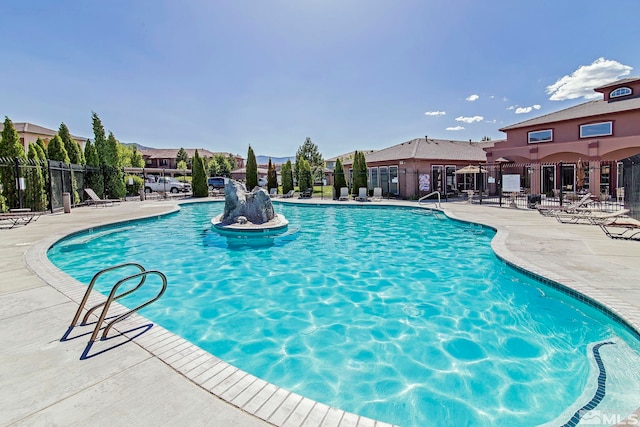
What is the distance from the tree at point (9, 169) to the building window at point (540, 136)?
29.7 m

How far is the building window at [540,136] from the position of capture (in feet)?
73.1

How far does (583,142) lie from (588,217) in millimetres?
12731

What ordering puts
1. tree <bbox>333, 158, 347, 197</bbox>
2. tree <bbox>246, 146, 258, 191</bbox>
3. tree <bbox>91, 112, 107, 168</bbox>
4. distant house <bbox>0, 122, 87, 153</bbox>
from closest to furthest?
tree <bbox>91, 112, 107, 168</bbox> < tree <bbox>333, 158, 347, 197</bbox> < tree <bbox>246, 146, 258, 191</bbox> < distant house <bbox>0, 122, 87, 153</bbox>

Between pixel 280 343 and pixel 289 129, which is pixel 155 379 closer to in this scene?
pixel 280 343

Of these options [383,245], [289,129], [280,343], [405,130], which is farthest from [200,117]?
[280,343]

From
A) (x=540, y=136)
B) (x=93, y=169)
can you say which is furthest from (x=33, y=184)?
(x=540, y=136)

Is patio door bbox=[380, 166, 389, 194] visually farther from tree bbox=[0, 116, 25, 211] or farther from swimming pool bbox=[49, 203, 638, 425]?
tree bbox=[0, 116, 25, 211]

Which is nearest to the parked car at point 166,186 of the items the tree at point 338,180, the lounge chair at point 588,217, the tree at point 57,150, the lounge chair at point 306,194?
the lounge chair at point 306,194

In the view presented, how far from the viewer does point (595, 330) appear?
13.9ft

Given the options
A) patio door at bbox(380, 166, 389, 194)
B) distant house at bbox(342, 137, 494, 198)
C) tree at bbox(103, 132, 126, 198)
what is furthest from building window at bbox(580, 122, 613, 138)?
tree at bbox(103, 132, 126, 198)

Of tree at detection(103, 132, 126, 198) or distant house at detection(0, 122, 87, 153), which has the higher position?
distant house at detection(0, 122, 87, 153)

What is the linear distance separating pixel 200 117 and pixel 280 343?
31.3 m

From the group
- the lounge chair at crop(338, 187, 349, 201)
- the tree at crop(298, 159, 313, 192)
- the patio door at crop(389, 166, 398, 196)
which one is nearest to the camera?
the lounge chair at crop(338, 187, 349, 201)

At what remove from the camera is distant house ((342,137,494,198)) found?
2366cm
